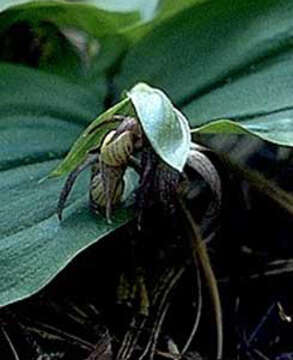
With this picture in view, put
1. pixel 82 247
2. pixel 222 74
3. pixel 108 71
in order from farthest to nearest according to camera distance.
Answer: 1. pixel 108 71
2. pixel 222 74
3. pixel 82 247

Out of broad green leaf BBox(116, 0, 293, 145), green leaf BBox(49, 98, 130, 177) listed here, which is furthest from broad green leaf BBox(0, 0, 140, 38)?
green leaf BBox(49, 98, 130, 177)

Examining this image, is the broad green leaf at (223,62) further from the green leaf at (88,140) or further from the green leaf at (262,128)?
the green leaf at (88,140)

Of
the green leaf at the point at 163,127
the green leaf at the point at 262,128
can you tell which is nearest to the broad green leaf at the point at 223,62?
the green leaf at the point at 262,128

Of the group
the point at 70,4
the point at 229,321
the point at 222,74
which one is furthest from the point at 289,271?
the point at 70,4

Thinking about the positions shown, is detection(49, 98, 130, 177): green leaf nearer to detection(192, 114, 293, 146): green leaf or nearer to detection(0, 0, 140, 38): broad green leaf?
detection(192, 114, 293, 146): green leaf

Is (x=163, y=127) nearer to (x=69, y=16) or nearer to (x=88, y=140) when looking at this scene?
(x=88, y=140)

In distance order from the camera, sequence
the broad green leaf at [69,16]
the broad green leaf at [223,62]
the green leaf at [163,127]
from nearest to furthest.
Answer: the green leaf at [163,127] < the broad green leaf at [223,62] < the broad green leaf at [69,16]

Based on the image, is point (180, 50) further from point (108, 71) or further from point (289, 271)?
point (289, 271)
